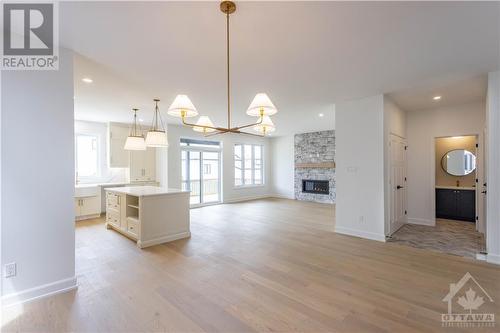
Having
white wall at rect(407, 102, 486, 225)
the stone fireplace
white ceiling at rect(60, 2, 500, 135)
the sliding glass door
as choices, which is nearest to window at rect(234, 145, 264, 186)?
the sliding glass door

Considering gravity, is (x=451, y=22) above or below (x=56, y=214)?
above

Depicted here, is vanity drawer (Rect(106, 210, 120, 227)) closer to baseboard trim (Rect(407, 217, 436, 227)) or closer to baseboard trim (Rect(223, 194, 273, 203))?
baseboard trim (Rect(223, 194, 273, 203))

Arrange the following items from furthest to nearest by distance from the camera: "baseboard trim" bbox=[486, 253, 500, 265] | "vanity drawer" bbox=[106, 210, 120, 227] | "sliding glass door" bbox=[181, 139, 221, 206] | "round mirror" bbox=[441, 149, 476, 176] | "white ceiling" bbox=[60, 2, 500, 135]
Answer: "sliding glass door" bbox=[181, 139, 221, 206] → "round mirror" bbox=[441, 149, 476, 176] → "vanity drawer" bbox=[106, 210, 120, 227] → "baseboard trim" bbox=[486, 253, 500, 265] → "white ceiling" bbox=[60, 2, 500, 135]

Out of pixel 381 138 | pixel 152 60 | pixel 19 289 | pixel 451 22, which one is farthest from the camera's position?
pixel 381 138

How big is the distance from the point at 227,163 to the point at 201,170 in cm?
105

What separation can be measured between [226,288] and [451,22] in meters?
3.40

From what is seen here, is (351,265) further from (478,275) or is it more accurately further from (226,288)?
(226,288)

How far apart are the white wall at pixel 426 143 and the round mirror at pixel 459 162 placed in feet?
3.81

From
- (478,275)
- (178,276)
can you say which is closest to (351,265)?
(478,275)

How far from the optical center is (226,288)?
259 cm

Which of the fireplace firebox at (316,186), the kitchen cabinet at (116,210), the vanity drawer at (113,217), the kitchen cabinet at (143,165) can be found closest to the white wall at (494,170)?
the fireplace firebox at (316,186)

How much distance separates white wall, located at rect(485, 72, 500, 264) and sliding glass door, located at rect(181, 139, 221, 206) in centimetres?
677

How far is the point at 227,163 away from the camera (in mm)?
8531

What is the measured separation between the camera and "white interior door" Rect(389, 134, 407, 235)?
4.60 meters
